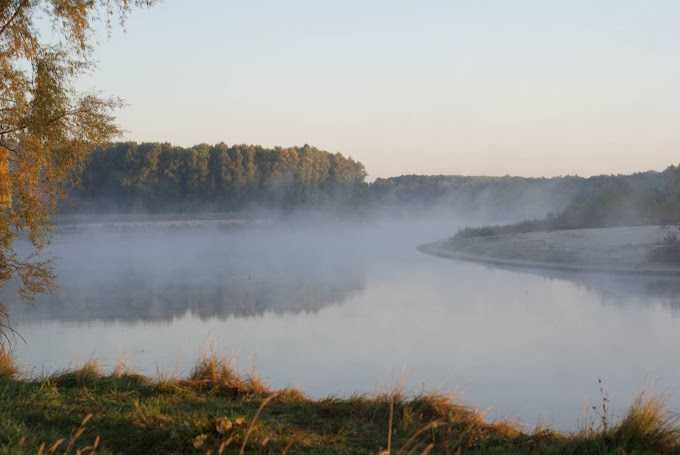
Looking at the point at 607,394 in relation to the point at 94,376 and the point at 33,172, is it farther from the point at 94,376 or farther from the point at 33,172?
the point at 33,172

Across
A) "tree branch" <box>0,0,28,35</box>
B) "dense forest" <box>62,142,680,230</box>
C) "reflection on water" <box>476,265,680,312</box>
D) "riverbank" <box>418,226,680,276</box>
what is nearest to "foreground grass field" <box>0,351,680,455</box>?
"tree branch" <box>0,0,28,35</box>

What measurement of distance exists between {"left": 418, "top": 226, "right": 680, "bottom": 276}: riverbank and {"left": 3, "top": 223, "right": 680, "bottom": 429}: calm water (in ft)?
5.79

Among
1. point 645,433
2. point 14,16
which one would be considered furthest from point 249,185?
point 645,433

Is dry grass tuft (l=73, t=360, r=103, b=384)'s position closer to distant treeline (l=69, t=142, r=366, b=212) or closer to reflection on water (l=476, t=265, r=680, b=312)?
reflection on water (l=476, t=265, r=680, b=312)

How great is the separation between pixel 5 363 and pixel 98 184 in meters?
62.0

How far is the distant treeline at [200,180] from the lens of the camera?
6488 centimetres

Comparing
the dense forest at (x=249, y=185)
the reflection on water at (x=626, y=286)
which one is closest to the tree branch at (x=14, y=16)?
the reflection on water at (x=626, y=286)

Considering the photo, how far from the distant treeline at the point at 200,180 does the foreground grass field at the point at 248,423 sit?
190 feet

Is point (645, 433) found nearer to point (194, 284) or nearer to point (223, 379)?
point (223, 379)

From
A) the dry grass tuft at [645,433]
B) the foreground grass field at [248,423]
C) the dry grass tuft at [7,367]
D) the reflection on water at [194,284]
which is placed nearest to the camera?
the foreground grass field at [248,423]

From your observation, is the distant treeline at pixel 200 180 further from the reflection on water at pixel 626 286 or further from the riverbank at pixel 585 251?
the reflection on water at pixel 626 286

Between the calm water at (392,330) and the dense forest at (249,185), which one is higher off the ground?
the dense forest at (249,185)

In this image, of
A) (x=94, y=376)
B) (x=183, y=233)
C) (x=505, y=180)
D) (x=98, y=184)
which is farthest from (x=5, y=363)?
(x=505, y=180)

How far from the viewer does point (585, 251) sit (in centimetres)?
2408
